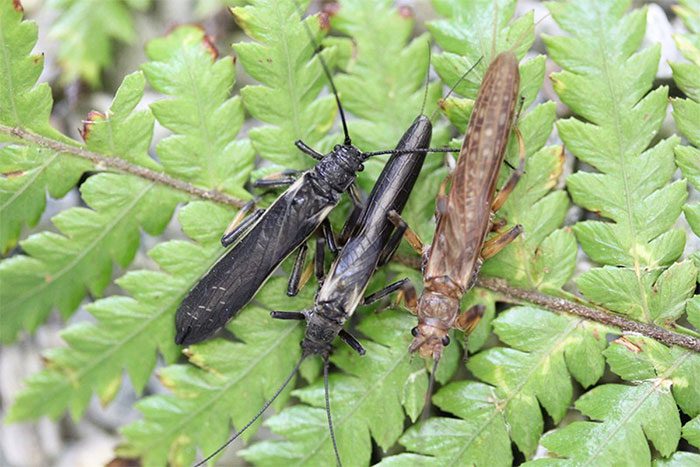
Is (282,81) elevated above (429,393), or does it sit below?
above

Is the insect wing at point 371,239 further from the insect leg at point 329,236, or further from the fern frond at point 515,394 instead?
the fern frond at point 515,394

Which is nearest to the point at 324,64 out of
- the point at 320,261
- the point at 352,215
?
the point at 352,215

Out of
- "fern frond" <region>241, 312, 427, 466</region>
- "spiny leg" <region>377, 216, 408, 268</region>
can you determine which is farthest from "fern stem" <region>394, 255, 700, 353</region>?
"fern frond" <region>241, 312, 427, 466</region>

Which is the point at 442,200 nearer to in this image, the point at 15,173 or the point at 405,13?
the point at 405,13

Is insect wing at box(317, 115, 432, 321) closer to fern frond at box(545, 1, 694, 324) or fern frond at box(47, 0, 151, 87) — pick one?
fern frond at box(545, 1, 694, 324)

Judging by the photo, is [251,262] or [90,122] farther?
[251,262]

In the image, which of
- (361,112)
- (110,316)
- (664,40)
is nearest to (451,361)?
(361,112)

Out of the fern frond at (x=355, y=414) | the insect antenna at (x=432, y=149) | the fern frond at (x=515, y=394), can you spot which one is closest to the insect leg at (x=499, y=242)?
the fern frond at (x=515, y=394)

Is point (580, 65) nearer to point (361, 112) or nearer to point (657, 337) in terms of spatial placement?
point (361, 112)
